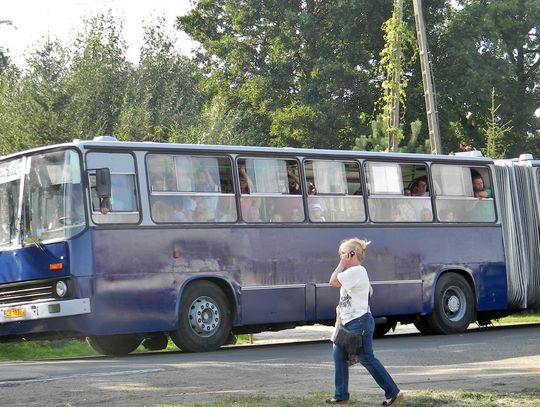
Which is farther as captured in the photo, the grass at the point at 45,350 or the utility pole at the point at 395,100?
the utility pole at the point at 395,100

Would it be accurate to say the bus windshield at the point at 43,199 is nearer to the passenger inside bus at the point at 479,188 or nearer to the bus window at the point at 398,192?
the bus window at the point at 398,192

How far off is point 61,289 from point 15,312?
0.80 metres

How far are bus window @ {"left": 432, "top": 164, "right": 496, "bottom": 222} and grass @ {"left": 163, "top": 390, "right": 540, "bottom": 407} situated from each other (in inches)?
460

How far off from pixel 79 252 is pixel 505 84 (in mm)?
42666

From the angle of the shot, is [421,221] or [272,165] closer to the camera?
[272,165]

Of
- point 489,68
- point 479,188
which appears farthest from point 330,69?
point 479,188

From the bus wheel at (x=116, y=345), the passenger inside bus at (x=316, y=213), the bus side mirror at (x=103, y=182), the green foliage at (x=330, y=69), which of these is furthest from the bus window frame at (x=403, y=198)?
the green foliage at (x=330, y=69)

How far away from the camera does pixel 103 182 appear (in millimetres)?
18500

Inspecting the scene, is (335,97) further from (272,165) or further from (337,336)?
(337,336)

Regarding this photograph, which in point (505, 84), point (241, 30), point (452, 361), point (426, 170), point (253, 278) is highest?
point (241, 30)

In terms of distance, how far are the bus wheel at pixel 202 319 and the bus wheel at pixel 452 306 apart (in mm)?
4940

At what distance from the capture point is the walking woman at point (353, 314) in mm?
11602

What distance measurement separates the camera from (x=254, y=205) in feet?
67.7

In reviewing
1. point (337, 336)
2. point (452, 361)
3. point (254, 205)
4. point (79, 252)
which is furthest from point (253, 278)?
point (337, 336)
